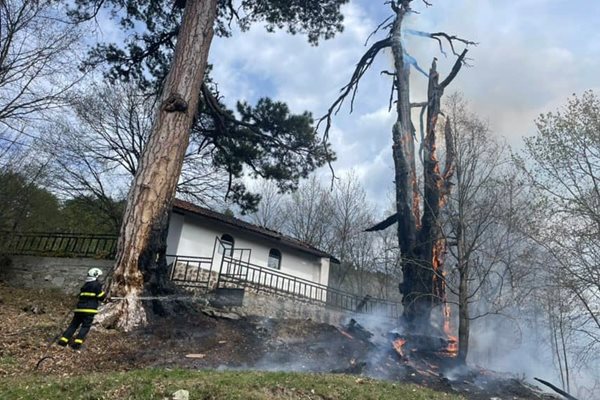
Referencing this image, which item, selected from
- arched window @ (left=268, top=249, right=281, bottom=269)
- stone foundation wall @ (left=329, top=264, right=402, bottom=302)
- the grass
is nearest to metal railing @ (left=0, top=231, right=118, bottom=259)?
arched window @ (left=268, top=249, right=281, bottom=269)

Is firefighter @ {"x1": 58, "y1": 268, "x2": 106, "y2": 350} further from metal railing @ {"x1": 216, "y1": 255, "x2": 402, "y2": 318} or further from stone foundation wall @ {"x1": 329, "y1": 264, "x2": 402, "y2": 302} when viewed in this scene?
stone foundation wall @ {"x1": 329, "y1": 264, "x2": 402, "y2": 302}

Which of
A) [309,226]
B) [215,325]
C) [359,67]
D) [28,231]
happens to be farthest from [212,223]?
[309,226]

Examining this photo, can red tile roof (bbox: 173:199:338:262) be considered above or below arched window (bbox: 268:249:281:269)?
above

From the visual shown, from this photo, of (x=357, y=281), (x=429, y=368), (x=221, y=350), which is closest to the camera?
(x=221, y=350)

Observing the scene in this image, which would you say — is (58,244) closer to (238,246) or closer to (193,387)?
(238,246)

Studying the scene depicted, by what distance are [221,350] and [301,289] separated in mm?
10479

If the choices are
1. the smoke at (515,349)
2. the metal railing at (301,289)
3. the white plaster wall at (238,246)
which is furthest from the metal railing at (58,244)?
the smoke at (515,349)

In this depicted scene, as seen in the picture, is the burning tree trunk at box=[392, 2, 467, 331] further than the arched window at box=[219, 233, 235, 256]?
No

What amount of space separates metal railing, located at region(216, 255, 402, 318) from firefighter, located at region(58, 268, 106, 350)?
22.2 ft

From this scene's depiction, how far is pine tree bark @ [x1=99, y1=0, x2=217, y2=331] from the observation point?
7965 mm

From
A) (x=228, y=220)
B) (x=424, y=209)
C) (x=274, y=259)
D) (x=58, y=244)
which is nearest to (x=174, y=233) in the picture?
(x=228, y=220)

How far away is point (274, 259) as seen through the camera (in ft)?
63.6

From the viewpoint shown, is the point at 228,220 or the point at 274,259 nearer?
the point at 228,220

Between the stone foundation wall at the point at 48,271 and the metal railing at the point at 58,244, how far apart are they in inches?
13.0
